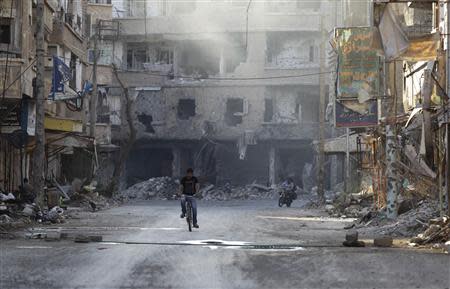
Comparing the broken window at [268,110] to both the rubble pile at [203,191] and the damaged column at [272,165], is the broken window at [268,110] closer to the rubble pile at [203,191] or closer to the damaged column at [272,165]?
the damaged column at [272,165]

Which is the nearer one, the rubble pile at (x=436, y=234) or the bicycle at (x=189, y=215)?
the rubble pile at (x=436, y=234)

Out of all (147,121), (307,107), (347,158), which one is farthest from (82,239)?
(147,121)

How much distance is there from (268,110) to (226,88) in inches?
147

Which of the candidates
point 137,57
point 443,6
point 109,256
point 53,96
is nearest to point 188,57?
point 137,57

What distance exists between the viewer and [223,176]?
62.4 m

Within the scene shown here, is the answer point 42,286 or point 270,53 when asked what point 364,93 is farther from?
point 270,53

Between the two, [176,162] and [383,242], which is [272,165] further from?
[383,242]

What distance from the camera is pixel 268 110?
201 ft

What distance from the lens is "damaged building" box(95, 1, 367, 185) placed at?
60.8 meters

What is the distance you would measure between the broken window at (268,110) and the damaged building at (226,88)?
8cm

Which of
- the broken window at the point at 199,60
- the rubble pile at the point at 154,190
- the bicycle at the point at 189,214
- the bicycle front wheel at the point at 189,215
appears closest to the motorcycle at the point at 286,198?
the rubble pile at the point at 154,190

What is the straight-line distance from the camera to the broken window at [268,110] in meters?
61.0

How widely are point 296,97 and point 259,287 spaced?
5125cm

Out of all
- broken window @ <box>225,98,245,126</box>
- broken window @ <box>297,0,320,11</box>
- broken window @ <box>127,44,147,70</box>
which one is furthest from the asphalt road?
broken window @ <box>297,0,320,11</box>
